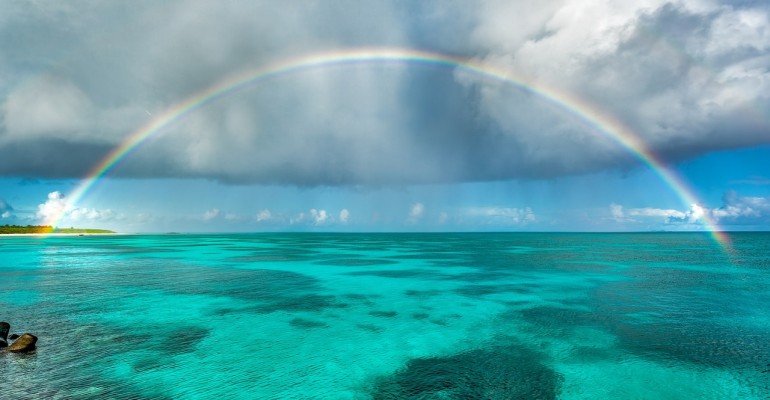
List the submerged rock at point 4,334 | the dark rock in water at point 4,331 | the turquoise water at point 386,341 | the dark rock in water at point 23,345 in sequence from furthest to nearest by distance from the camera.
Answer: the dark rock in water at point 4,331, the submerged rock at point 4,334, the dark rock in water at point 23,345, the turquoise water at point 386,341

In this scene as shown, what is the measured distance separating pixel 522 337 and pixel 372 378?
406 inches

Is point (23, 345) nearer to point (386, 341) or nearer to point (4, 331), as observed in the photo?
point (4, 331)

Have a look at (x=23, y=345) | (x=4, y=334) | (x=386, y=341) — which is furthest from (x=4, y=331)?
(x=386, y=341)

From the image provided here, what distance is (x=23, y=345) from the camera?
19250mm

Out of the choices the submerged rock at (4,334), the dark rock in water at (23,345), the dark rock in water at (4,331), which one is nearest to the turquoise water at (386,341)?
the dark rock in water at (23,345)

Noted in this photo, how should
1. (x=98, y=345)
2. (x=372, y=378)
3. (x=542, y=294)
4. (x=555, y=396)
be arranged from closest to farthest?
(x=555, y=396) < (x=372, y=378) < (x=98, y=345) < (x=542, y=294)

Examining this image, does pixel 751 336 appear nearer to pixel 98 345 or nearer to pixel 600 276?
pixel 600 276

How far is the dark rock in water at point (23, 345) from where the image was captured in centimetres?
1905

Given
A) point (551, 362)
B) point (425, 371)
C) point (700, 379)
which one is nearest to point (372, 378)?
point (425, 371)

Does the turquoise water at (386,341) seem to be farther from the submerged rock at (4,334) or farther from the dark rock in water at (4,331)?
the dark rock in water at (4,331)

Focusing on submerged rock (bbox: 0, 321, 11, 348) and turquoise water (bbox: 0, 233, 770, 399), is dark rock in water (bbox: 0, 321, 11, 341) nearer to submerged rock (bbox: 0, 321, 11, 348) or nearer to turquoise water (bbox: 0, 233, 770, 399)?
submerged rock (bbox: 0, 321, 11, 348)

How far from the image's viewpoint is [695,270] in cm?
6000

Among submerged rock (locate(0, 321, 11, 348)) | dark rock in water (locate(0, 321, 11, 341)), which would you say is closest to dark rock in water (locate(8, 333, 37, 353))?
submerged rock (locate(0, 321, 11, 348))

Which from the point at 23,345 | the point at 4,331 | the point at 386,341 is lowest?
the point at 386,341
